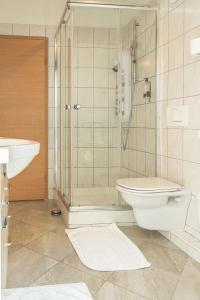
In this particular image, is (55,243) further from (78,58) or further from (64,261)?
(78,58)

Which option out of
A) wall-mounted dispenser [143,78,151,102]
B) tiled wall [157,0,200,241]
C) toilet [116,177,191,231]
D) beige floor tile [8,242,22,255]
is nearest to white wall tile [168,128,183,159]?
tiled wall [157,0,200,241]

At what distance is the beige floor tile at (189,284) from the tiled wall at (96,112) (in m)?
1.22

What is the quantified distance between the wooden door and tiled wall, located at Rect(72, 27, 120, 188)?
0.95 metres

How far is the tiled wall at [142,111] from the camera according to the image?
302 centimetres

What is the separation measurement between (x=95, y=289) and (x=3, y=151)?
1108mm

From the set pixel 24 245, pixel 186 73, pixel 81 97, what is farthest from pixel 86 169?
pixel 186 73

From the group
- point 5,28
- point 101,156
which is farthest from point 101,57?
point 5,28

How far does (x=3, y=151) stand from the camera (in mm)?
1012

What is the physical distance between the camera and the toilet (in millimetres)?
2357

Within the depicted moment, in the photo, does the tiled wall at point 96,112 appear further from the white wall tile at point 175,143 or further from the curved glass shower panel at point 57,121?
the curved glass shower panel at point 57,121

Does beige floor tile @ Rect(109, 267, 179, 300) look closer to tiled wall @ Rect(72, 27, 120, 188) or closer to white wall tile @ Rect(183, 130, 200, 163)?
white wall tile @ Rect(183, 130, 200, 163)

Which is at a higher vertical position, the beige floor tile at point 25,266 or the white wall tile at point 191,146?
the white wall tile at point 191,146

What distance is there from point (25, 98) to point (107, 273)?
2.49 metres

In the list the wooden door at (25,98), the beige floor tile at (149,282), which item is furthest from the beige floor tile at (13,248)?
the wooden door at (25,98)
